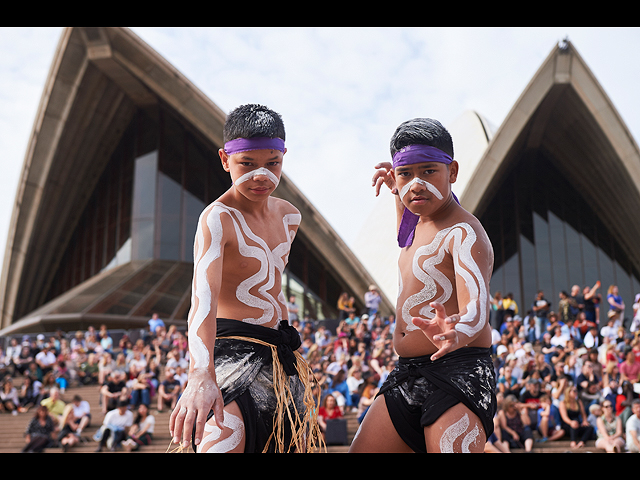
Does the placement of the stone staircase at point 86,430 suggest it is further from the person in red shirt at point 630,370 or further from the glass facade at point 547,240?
the glass facade at point 547,240

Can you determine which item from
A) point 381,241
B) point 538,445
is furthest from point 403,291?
point 381,241

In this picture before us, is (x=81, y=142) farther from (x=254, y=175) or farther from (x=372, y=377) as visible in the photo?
(x=254, y=175)

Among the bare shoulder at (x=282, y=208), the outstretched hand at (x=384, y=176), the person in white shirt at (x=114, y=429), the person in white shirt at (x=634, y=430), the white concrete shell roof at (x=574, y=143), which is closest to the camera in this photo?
the outstretched hand at (x=384, y=176)

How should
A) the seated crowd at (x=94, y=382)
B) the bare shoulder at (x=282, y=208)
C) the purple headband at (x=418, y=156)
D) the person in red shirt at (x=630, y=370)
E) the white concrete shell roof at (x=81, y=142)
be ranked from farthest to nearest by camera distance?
1. the white concrete shell roof at (x=81, y=142)
2. the seated crowd at (x=94, y=382)
3. the person in red shirt at (x=630, y=370)
4. the bare shoulder at (x=282, y=208)
5. the purple headband at (x=418, y=156)

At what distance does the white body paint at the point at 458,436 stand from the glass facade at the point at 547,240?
25957 mm

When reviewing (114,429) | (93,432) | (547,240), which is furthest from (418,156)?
(547,240)

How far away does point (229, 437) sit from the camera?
2754 mm

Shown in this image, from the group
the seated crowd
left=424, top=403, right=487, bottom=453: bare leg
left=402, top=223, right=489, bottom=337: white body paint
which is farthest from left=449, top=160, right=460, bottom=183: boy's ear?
the seated crowd

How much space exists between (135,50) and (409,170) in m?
26.3

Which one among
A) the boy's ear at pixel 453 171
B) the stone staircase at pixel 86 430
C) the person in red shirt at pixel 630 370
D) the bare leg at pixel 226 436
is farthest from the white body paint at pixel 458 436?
the stone staircase at pixel 86 430

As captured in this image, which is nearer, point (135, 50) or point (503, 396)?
point (503, 396)

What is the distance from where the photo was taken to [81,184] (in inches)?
1247

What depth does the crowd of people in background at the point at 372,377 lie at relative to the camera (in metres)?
10.1
